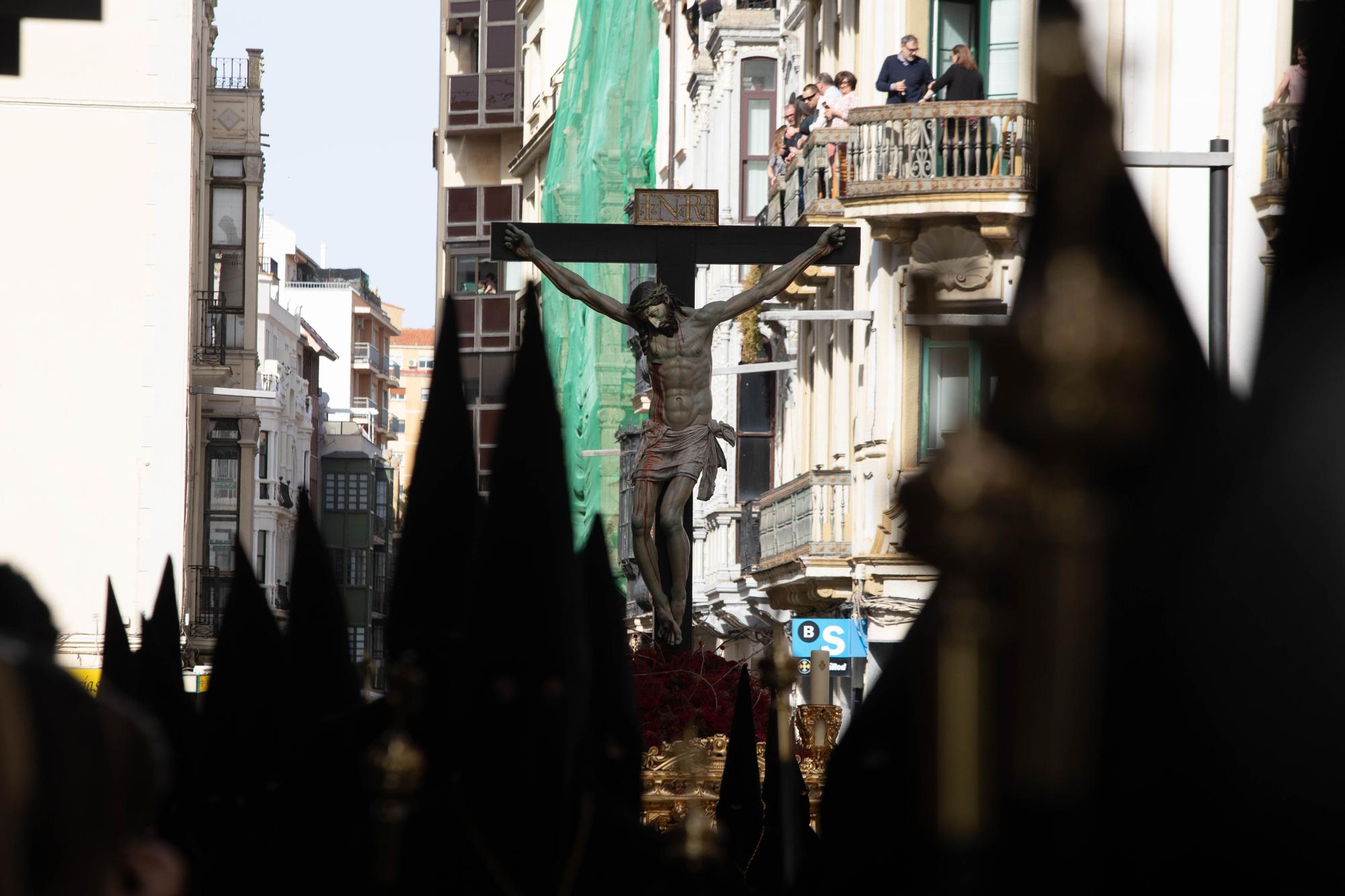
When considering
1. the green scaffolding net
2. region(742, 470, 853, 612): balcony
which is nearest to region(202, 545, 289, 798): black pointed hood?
region(742, 470, 853, 612): balcony

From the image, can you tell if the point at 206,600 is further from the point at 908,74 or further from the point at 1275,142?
the point at 1275,142

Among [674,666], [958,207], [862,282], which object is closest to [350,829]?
[674,666]

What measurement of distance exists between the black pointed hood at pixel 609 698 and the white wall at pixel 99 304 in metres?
34.3

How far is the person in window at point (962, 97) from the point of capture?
70.3 ft

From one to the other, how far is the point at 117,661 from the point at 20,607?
3104 mm

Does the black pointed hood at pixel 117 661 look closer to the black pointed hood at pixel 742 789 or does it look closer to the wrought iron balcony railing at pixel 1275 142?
the black pointed hood at pixel 742 789

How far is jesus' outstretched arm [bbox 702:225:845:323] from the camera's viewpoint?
12031mm

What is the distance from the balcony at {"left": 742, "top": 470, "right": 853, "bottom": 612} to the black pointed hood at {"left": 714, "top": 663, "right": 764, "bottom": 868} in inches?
662

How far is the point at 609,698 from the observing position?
5.11m

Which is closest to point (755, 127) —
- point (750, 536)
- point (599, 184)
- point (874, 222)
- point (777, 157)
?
point (777, 157)

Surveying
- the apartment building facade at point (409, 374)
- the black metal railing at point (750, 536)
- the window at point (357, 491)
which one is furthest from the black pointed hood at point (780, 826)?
the apartment building facade at point (409, 374)

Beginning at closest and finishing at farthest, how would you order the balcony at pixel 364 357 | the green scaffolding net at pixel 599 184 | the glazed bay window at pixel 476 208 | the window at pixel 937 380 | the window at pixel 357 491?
the window at pixel 937 380 → the green scaffolding net at pixel 599 184 → the glazed bay window at pixel 476 208 → the window at pixel 357 491 → the balcony at pixel 364 357

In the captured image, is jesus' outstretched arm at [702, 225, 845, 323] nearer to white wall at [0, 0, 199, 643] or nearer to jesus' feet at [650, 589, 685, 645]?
jesus' feet at [650, 589, 685, 645]

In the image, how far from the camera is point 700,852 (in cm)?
351
